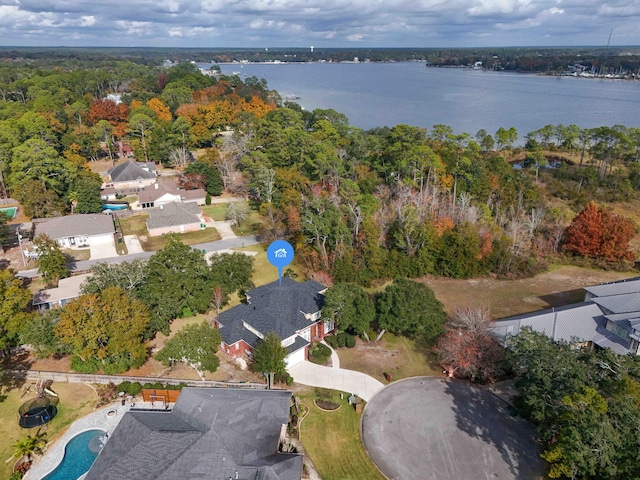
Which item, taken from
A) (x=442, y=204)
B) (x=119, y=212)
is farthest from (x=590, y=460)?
(x=119, y=212)

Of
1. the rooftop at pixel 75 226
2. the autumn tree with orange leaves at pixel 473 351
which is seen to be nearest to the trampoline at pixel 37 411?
the autumn tree with orange leaves at pixel 473 351

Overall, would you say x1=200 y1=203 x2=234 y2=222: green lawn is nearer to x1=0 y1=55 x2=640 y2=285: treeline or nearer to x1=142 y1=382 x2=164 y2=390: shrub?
x1=0 y1=55 x2=640 y2=285: treeline

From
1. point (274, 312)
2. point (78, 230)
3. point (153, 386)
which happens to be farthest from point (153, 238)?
point (153, 386)

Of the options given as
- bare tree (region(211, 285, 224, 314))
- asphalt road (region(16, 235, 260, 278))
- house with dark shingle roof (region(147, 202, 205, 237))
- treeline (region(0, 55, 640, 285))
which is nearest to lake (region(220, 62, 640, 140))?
treeline (region(0, 55, 640, 285))

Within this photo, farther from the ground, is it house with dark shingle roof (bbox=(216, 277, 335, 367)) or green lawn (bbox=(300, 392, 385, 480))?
house with dark shingle roof (bbox=(216, 277, 335, 367))

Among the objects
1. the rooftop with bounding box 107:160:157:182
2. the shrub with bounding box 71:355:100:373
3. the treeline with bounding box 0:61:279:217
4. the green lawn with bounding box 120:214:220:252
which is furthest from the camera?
the rooftop with bounding box 107:160:157:182

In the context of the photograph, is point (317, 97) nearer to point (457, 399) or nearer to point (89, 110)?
→ point (89, 110)

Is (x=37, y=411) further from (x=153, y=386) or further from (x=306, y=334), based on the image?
(x=306, y=334)
